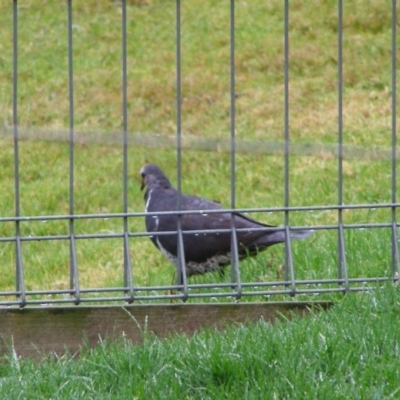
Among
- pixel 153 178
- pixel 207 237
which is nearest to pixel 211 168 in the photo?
pixel 153 178

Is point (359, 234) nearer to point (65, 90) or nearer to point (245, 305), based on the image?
point (245, 305)

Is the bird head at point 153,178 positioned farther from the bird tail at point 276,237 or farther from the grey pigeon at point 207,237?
the bird tail at point 276,237

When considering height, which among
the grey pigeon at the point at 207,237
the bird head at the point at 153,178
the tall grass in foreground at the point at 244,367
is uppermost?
the bird head at the point at 153,178

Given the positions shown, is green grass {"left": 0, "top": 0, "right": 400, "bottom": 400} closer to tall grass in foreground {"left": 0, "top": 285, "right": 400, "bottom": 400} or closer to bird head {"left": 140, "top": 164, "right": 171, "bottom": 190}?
tall grass in foreground {"left": 0, "top": 285, "right": 400, "bottom": 400}

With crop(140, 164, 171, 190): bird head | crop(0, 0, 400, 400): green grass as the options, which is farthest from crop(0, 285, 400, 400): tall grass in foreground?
crop(140, 164, 171, 190): bird head

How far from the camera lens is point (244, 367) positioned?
3.30 meters

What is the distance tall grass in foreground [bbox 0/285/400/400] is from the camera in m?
3.15

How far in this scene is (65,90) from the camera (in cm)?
1118

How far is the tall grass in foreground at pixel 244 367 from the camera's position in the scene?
3.15 metres

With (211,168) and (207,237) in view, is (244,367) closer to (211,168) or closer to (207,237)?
(207,237)

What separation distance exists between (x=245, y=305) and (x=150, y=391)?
3.10 feet

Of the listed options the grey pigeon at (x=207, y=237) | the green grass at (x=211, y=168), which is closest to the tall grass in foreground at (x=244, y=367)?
the green grass at (x=211, y=168)

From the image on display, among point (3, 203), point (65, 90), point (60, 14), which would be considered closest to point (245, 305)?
point (3, 203)

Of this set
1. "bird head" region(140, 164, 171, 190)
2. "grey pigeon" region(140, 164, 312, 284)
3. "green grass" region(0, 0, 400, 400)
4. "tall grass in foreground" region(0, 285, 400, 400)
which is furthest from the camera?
"bird head" region(140, 164, 171, 190)
